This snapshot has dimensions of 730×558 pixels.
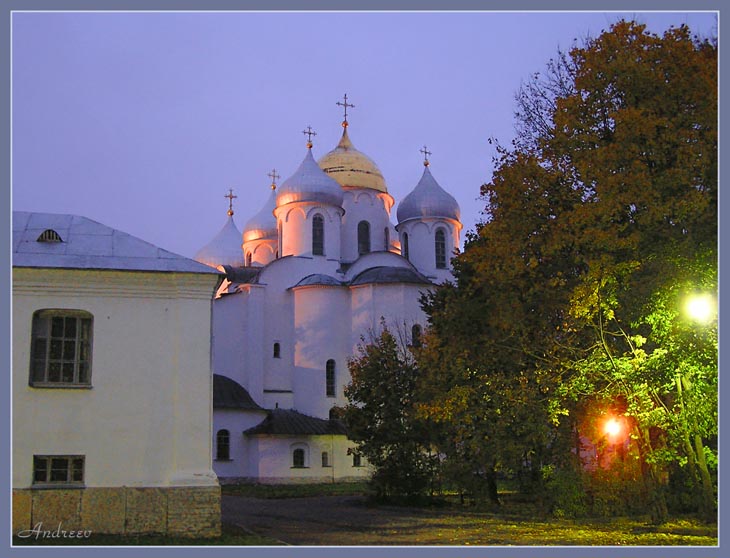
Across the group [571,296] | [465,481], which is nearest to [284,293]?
[465,481]

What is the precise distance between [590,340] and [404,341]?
1720 centimetres

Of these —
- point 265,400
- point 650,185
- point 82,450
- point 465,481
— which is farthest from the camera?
point 265,400

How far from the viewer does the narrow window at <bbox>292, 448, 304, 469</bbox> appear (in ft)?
114

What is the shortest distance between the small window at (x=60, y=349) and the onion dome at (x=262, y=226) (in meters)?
32.3

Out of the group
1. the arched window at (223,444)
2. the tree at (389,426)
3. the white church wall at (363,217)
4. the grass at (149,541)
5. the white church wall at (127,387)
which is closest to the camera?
the grass at (149,541)

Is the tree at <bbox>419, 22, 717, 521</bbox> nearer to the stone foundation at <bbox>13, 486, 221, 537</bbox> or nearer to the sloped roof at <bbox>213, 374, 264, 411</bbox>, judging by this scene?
the stone foundation at <bbox>13, 486, 221, 537</bbox>

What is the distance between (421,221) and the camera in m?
42.7

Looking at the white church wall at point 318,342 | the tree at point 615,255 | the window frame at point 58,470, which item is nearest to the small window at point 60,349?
the window frame at point 58,470

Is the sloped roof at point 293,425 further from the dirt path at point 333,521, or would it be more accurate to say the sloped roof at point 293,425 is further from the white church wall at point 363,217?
the white church wall at point 363,217

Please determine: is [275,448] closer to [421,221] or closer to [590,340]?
[421,221]

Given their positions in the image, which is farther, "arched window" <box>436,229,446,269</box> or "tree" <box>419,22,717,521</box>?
"arched window" <box>436,229,446,269</box>

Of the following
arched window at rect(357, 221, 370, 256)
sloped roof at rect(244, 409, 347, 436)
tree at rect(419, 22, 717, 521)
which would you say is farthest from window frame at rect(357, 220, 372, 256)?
tree at rect(419, 22, 717, 521)

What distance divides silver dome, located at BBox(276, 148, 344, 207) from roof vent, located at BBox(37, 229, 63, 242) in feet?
82.1

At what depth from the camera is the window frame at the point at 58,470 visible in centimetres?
1417
